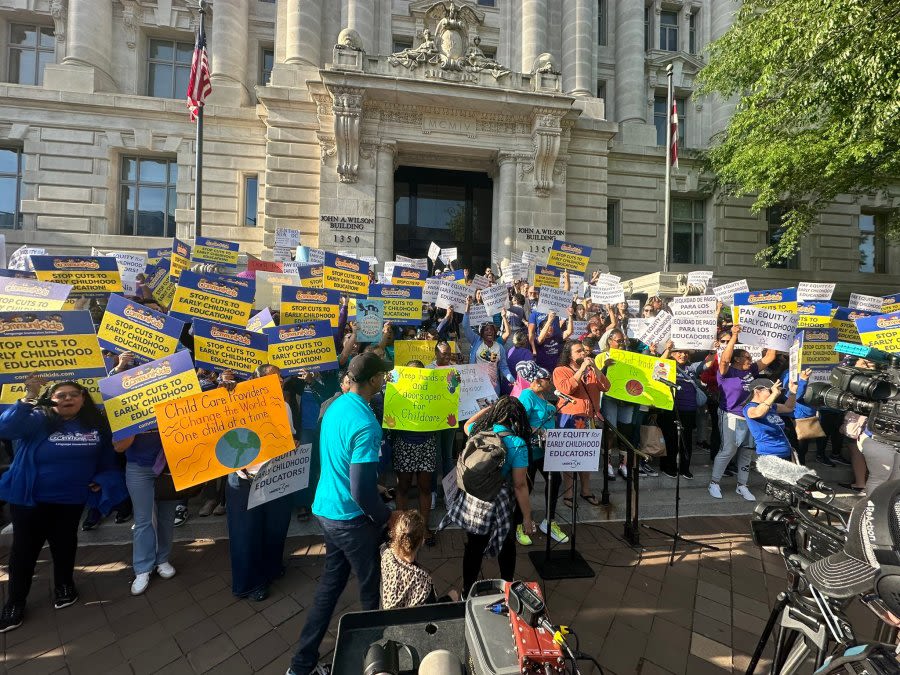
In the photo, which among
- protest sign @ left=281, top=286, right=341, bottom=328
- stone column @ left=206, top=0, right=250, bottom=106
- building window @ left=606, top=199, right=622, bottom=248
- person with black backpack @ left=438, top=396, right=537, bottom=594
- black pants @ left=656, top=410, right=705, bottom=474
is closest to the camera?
person with black backpack @ left=438, top=396, right=537, bottom=594

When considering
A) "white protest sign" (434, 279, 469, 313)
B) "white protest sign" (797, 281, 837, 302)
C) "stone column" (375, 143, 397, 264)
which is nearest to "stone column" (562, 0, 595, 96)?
"stone column" (375, 143, 397, 264)

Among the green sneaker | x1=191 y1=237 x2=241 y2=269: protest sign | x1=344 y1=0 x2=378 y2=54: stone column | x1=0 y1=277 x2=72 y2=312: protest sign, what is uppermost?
x1=344 y1=0 x2=378 y2=54: stone column

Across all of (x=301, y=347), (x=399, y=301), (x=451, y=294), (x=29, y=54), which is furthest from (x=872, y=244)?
(x=29, y=54)

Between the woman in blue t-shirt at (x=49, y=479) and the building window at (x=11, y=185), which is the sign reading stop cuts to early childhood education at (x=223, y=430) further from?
the building window at (x=11, y=185)

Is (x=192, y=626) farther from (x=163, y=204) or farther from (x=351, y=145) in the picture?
(x=163, y=204)

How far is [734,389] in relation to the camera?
5.74m

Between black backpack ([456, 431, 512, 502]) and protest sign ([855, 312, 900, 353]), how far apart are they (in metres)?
5.45

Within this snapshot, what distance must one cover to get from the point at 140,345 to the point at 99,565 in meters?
2.06

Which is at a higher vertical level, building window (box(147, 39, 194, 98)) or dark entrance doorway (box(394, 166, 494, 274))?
building window (box(147, 39, 194, 98))

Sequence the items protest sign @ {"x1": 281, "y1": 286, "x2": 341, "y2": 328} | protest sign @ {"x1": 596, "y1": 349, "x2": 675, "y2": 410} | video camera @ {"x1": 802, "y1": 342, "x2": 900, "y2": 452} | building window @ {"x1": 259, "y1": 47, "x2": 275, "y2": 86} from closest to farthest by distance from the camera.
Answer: video camera @ {"x1": 802, "y1": 342, "x2": 900, "y2": 452} < protest sign @ {"x1": 596, "y1": 349, "x2": 675, "y2": 410} < protest sign @ {"x1": 281, "y1": 286, "x2": 341, "y2": 328} < building window @ {"x1": 259, "y1": 47, "x2": 275, "y2": 86}

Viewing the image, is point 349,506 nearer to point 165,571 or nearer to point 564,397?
point 165,571

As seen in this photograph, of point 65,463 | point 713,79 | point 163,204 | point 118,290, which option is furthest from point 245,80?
point 65,463

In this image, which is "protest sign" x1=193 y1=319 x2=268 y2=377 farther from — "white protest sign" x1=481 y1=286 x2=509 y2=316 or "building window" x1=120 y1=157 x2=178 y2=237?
"building window" x1=120 y1=157 x2=178 y2=237

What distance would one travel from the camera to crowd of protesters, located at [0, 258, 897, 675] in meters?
2.66
